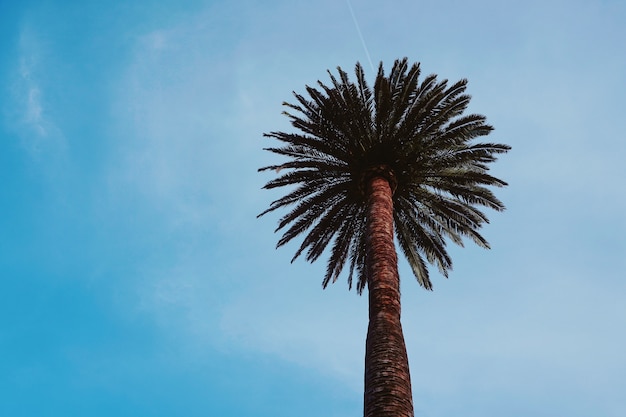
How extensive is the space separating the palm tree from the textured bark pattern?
24 centimetres

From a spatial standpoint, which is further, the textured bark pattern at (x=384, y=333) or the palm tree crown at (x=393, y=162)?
the palm tree crown at (x=393, y=162)

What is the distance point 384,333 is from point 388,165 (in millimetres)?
5525

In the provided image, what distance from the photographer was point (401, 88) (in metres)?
14.1

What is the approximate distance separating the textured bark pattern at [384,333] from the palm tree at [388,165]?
9.6 inches

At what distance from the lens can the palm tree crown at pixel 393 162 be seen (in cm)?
1331

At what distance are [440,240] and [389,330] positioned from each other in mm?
7797

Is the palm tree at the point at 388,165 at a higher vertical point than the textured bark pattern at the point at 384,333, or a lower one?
higher

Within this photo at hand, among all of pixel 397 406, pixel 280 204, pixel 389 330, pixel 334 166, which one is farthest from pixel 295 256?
pixel 397 406

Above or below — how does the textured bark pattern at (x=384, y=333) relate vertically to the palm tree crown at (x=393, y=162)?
below

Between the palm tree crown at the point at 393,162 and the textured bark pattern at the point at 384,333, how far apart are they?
6.64 feet

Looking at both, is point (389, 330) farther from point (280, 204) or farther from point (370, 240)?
point (280, 204)

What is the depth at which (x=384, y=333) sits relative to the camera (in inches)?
340

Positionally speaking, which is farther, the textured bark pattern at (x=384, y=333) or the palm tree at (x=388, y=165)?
the palm tree at (x=388, y=165)

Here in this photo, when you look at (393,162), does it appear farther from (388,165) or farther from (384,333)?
(384,333)
